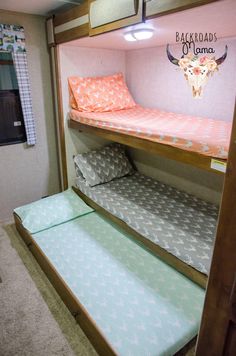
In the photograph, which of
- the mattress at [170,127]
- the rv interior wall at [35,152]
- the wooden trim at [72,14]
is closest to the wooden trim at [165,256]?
the mattress at [170,127]

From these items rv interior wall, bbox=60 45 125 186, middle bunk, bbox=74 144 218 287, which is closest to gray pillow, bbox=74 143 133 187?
middle bunk, bbox=74 144 218 287

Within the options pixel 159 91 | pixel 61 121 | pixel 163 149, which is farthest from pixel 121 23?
pixel 61 121

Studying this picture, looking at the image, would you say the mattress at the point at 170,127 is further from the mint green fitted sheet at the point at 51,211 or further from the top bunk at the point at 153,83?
the mint green fitted sheet at the point at 51,211

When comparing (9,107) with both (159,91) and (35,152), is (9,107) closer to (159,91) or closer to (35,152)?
(35,152)

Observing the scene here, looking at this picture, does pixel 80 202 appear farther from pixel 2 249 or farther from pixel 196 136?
pixel 196 136

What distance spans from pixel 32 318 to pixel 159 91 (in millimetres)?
2333

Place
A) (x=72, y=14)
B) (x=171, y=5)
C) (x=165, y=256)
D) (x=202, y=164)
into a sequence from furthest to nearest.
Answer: (x=72, y=14) < (x=165, y=256) < (x=202, y=164) < (x=171, y=5)

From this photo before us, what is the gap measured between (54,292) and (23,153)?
5.18ft

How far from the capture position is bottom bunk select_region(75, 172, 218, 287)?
1695mm

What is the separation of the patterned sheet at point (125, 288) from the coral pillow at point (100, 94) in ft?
4.12

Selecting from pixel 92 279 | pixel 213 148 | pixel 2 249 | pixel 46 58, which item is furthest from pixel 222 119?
pixel 2 249

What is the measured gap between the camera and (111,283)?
5.67ft

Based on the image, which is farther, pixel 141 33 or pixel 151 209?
pixel 151 209

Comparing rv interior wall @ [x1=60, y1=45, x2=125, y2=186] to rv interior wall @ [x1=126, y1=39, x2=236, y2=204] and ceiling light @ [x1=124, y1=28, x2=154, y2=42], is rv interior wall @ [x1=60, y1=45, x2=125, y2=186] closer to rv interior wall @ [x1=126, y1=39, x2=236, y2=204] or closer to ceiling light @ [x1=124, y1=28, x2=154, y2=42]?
rv interior wall @ [x1=126, y1=39, x2=236, y2=204]
